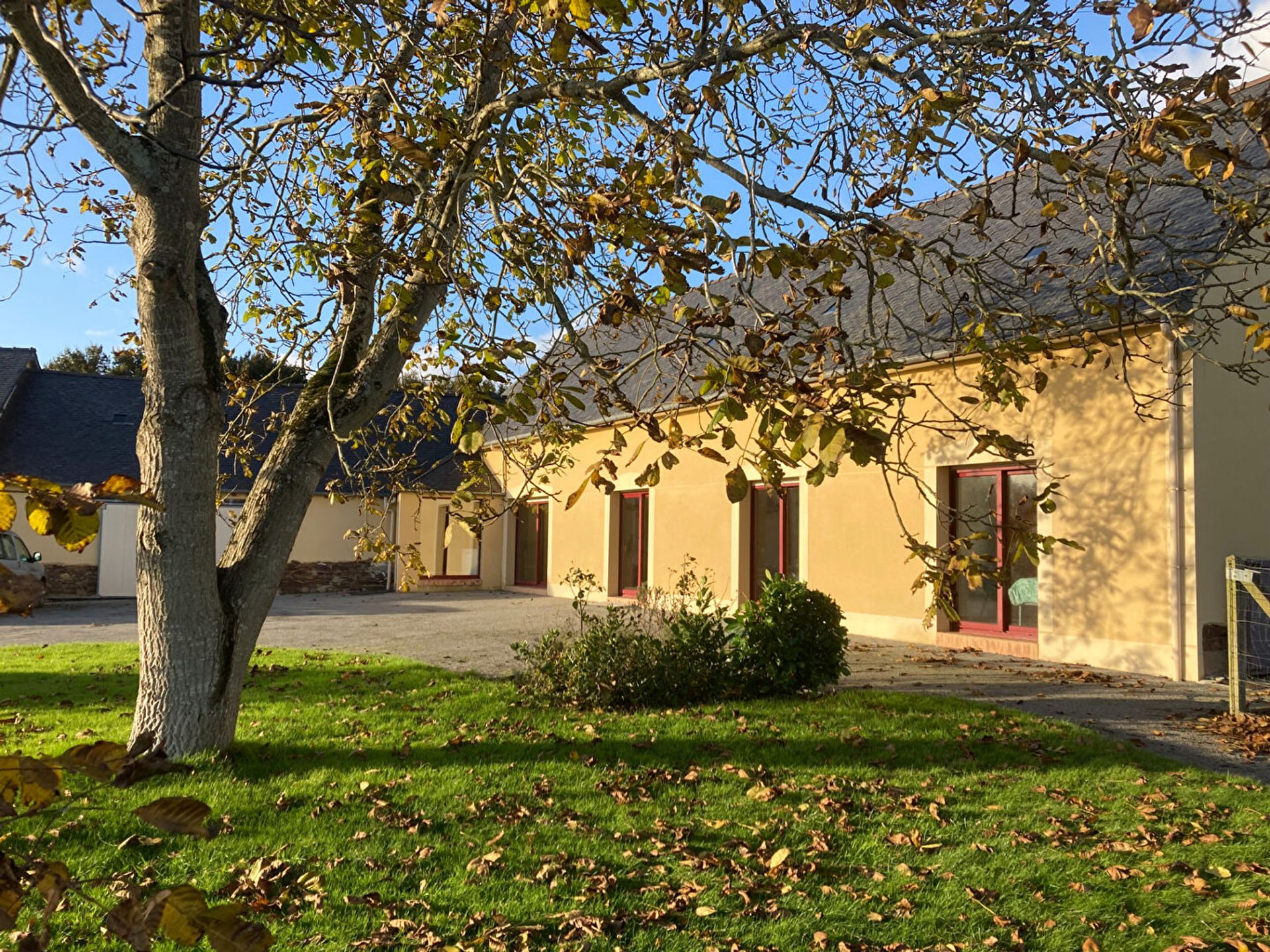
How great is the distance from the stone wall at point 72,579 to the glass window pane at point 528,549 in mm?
9971

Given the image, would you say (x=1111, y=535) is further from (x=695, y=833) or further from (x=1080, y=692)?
(x=695, y=833)

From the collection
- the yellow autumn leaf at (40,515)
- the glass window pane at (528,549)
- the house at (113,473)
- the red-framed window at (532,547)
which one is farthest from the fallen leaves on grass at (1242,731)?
the glass window pane at (528,549)

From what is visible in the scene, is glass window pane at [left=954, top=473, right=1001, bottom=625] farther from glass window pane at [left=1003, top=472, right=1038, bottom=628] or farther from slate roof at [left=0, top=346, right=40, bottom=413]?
slate roof at [left=0, top=346, right=40, bottom=413]

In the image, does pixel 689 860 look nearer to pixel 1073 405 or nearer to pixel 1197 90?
pixel 1197 90

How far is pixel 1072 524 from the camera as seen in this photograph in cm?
1027

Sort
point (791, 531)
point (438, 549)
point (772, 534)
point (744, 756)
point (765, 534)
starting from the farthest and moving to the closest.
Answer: point (438, 549), point (765, 534), point (772, 534), point (791, 531), point (744, 756)

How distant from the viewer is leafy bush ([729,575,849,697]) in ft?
27.2

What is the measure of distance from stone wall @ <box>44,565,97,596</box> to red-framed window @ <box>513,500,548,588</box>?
9.95 meters

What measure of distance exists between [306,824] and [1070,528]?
8.86m

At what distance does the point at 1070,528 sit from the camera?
10320 mm

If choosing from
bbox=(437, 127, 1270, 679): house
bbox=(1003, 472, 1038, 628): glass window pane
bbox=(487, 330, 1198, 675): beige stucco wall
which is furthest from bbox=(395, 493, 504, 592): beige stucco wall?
bbox=(1003, 472, 1038, 628): glass window pane

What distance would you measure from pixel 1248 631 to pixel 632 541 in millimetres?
11737

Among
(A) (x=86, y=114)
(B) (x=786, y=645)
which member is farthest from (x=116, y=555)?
(A) (x=86, y=114)

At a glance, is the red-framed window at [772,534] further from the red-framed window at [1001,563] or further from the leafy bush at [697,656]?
the leafy bush at [697,656]
